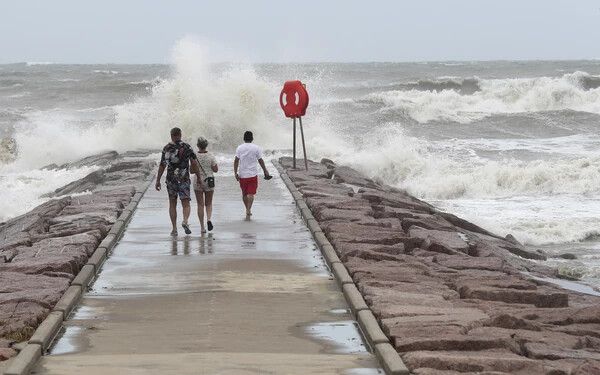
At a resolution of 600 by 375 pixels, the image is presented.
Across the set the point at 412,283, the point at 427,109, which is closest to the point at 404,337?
the point at 412,283

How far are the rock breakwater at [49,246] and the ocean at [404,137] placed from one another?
109 inches

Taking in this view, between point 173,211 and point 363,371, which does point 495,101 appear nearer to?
point 173,211

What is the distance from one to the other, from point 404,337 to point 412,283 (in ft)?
6.86

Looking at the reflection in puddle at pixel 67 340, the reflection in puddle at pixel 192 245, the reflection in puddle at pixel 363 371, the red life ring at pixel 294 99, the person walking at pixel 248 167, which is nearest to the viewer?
the reflection in puddle at pixel 363 371

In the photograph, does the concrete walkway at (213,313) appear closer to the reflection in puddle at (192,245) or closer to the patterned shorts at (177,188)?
the reflection in puddle at (192,245)

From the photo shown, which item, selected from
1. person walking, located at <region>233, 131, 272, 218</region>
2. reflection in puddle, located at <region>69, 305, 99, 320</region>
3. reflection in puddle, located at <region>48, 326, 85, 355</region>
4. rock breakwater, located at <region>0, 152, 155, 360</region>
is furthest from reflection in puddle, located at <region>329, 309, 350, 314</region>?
person walking, located at <region>233, 131, 272, 218</region>

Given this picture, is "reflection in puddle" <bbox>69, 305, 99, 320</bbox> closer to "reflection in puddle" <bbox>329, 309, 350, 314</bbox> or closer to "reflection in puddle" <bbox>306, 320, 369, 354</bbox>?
"reflection in puddle" <bbox>306, 320, 369, 354</bbox>

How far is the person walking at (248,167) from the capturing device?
12.6 meters

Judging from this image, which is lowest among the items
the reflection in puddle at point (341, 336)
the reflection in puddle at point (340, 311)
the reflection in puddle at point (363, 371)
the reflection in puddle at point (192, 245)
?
the reflection in puddle at point (192, 245)

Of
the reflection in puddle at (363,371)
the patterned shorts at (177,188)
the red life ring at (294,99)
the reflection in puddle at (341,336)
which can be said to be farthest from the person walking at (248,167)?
the reflection in puddle at (363,371)

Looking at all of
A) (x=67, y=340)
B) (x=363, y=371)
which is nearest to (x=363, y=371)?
(x=363, y=371)

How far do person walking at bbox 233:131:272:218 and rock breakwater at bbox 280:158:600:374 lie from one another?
0.87 metres

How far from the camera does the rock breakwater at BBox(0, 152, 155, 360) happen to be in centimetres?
700

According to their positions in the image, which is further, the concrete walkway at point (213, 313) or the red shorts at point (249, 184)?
the red shorts at point (249, 184)
